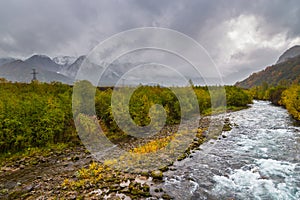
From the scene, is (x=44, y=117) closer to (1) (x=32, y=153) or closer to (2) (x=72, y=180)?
(1) (x=32, y=153)

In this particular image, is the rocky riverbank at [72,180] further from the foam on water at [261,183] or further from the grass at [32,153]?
the foam on water at [261,183]

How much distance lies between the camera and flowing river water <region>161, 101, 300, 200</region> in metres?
9.73

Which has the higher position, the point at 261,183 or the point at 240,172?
the point at 240,172

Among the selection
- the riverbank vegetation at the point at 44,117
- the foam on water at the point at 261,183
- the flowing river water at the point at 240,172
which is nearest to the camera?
the foam on water at the point at 261,183

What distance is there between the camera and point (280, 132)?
74.9ft

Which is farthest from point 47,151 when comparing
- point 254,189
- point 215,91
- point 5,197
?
point 215,91

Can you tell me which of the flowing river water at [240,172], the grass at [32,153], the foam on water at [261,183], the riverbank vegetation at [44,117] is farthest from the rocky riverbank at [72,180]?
the foam on water at [261,183]

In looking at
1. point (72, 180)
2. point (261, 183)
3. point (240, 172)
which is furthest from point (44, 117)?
point (261, 183)

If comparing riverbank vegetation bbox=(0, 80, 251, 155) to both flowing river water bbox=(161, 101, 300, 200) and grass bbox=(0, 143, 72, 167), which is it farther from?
flowing river water bbox=(161, 101, 300, 200)

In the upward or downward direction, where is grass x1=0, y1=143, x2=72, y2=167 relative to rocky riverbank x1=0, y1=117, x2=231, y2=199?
upward

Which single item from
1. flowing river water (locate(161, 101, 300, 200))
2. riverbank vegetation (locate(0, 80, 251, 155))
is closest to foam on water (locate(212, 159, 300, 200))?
flowing river water (locate(161, 101, 300, 200))

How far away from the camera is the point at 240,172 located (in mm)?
12086

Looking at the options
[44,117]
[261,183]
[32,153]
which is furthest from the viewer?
[44,117]

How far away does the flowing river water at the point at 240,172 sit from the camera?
383 inches
